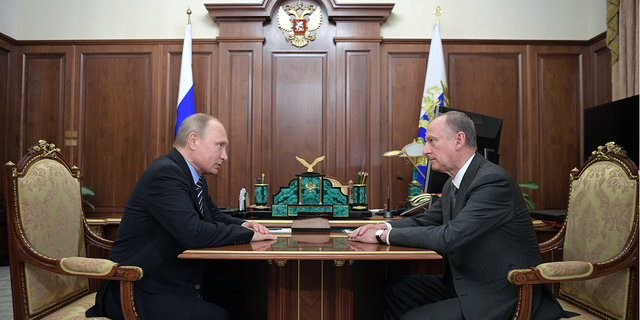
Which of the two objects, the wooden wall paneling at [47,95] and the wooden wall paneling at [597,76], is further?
the wooden wall paneling at [47,95]

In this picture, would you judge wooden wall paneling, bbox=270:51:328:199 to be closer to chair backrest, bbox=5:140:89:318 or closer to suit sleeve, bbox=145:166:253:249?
chair backrest, bbox=5:140:89:318

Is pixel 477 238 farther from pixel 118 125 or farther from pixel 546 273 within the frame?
pixel 118 125

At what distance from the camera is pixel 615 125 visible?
3619mm

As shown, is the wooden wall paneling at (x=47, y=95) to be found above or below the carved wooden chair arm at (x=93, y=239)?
above

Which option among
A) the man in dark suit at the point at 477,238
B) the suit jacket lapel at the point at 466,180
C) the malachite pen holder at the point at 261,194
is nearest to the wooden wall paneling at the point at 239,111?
the malachite pen holder at the point at 261,194

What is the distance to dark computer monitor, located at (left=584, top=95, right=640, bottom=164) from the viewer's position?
3.43 meters

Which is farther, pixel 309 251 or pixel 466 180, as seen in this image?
pixel 466 180

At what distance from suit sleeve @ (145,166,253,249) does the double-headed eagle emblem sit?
Answer: 304 cm

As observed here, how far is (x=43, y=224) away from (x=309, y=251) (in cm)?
129

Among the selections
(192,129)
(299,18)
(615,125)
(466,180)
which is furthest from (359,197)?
(615,125)

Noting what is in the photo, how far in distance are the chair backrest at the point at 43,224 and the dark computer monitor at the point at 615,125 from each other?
4.24 meters

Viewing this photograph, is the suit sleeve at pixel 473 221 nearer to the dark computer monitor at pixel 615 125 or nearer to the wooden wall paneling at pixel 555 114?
the dark computer monitor at pixel 615 125

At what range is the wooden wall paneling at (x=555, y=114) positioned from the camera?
4516mm

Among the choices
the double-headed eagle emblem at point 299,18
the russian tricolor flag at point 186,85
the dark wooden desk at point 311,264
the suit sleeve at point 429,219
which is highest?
the double-headed eagle emblem at point 299,18
